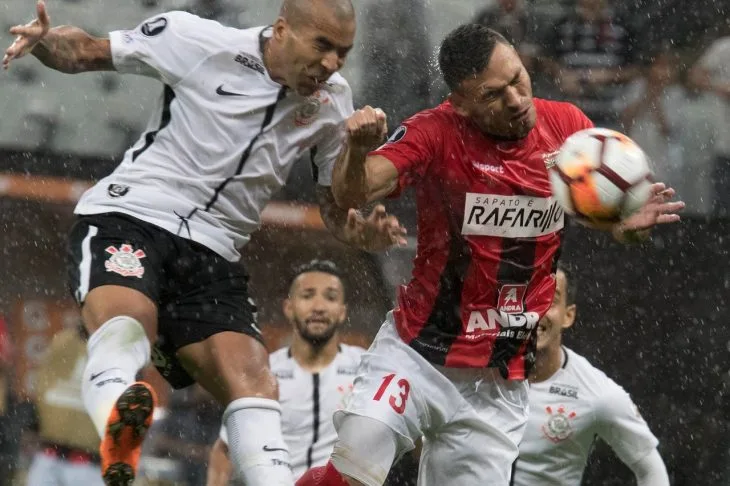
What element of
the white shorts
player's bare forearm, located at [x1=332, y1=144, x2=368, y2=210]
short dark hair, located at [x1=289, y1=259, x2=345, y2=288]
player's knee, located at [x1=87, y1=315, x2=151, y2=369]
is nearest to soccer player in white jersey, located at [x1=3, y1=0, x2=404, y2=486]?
player's knee, located at [x1=87, y1=315, x2=151, y2=369]

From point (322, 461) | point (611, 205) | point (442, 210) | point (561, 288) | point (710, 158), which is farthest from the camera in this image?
point (710, 158)

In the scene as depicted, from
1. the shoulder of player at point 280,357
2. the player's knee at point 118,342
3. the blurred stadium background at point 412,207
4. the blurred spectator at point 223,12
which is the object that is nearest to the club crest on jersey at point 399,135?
the player's knee at point 118,342

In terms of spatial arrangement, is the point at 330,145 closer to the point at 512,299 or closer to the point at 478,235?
the point at 478,235

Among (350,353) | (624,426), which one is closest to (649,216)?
(624,426)

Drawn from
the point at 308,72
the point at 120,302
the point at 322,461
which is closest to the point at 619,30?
the point at 322,461

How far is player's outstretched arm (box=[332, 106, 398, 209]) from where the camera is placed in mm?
4664

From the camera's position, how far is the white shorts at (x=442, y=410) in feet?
Result: 17.2

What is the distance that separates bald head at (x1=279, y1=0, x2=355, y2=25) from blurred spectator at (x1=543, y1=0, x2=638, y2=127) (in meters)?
3.32

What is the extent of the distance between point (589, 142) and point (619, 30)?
12.0 ft

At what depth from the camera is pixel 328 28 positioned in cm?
529

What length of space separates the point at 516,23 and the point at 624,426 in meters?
2.75

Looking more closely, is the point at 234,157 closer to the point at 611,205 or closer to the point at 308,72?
the point at 308,72

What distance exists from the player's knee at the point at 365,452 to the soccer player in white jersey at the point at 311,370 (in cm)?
250

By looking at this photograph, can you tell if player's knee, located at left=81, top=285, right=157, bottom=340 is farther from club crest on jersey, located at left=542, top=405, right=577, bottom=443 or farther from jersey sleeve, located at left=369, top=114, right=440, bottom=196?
club crest on jersey, located at left=542, top=405, right=577, bottom=443
